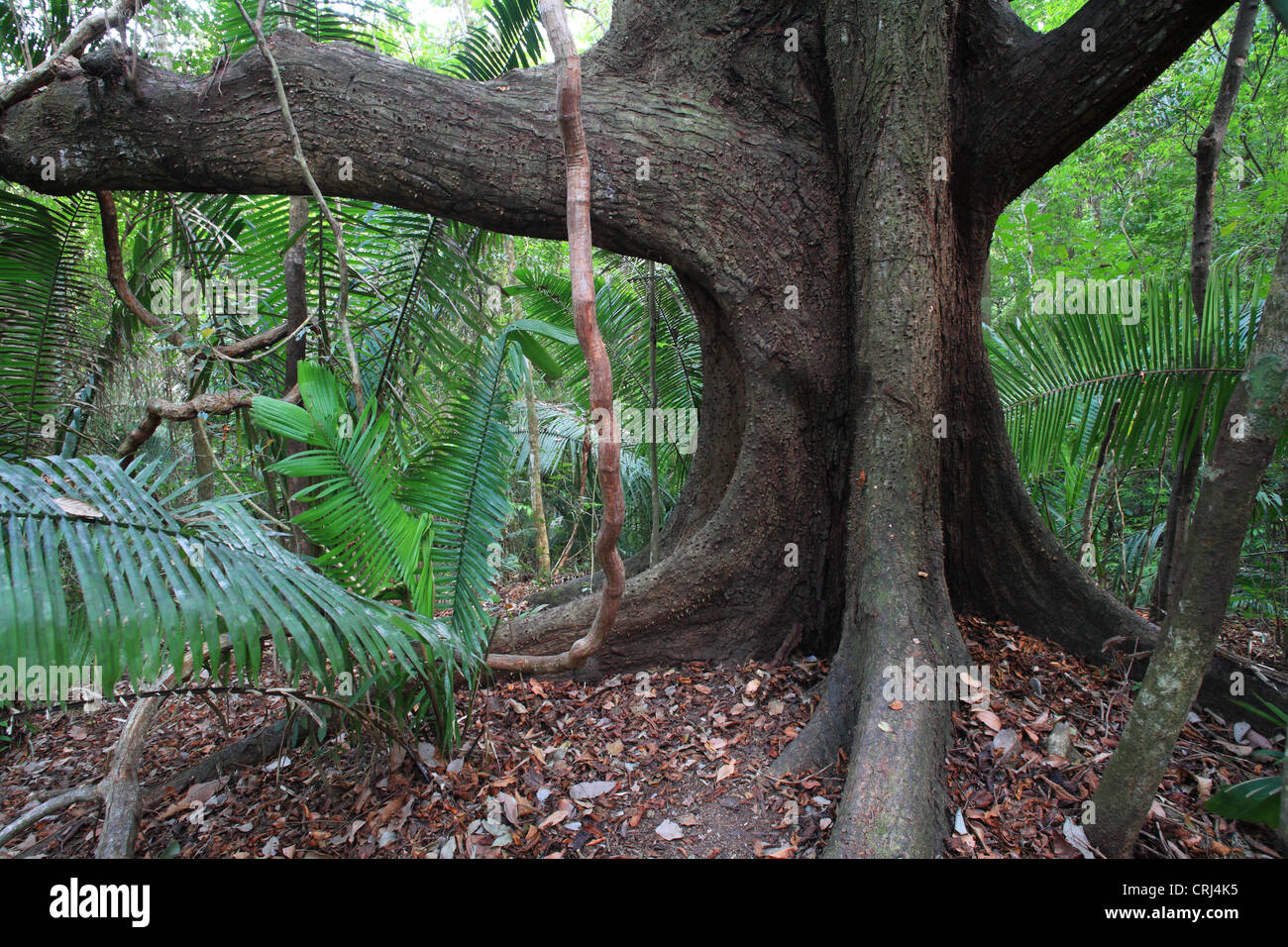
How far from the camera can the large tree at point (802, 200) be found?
2271mm

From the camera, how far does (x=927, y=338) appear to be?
2408 millimetres

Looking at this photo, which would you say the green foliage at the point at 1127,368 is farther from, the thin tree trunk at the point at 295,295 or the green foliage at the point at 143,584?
the thin tree trunk at the point at 295,295

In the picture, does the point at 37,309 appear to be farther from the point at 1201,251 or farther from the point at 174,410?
the point at 1201,251

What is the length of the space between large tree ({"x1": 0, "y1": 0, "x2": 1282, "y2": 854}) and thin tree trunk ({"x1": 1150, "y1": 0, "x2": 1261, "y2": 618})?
534mm

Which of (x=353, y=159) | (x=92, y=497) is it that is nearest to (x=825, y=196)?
(x=353, y=159)

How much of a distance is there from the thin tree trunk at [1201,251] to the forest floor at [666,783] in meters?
0.58

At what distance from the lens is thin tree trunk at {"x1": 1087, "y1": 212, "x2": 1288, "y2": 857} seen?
5.13ft

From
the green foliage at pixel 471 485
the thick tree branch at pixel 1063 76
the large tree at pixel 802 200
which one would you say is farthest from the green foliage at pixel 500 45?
the thick tree branch at pixel 1063 76

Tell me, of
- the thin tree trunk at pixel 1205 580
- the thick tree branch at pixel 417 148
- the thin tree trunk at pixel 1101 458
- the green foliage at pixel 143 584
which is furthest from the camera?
the thin tree trunk at pixel 1101 458

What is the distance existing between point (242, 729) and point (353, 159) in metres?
2.38

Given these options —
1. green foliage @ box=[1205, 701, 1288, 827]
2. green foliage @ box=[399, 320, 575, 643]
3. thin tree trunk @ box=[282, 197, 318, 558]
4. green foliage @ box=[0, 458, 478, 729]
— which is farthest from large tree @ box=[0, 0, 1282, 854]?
green foliage @ box=[0, 458, 478, 729]

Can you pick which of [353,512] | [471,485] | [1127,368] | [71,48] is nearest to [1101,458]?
[1127,368]

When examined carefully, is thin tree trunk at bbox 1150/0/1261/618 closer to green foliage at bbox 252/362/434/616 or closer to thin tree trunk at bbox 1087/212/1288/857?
thin tree trunk at bbox 1087/212/1288/857
